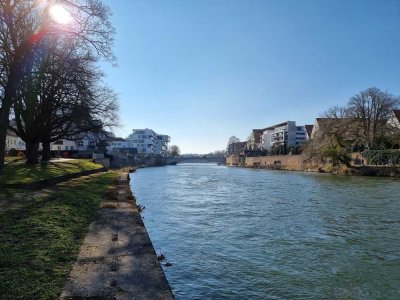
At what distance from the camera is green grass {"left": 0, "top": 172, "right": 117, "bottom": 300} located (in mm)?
6906

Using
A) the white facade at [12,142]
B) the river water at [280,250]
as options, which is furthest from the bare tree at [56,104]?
the white facade at [12,142]

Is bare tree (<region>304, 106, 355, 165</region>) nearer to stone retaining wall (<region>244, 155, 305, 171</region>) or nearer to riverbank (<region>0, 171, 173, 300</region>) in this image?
A: stone retaining wall (<region>244, 155, 305, 171</region>)

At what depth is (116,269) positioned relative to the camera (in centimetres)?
841

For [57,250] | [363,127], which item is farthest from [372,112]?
[57,250]

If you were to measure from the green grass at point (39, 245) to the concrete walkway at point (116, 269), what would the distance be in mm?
270

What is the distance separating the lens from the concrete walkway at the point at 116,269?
702cm

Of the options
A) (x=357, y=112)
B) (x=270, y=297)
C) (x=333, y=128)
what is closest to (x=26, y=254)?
(x=270, y=297)

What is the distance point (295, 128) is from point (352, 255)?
519ft

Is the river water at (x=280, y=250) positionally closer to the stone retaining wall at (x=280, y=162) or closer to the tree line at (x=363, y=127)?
the tree line at (x=363, y=127)

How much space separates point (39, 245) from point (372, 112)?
260 feet

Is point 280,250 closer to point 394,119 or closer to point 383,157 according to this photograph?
point 383,157

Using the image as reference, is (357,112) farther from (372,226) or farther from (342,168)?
(372,226)

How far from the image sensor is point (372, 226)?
58.6 ft

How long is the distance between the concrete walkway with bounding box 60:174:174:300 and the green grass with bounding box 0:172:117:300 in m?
0.27
